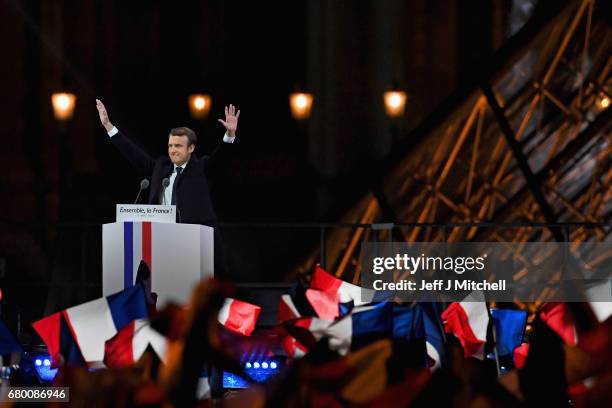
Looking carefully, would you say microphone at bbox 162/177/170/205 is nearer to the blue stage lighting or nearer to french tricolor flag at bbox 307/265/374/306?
the blue stage lighting

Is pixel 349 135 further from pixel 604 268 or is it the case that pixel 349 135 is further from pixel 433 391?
pixel 433 391

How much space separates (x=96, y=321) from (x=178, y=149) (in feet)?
17.9

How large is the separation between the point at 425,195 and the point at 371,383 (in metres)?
19.8

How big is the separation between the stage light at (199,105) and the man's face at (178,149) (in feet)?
34.1

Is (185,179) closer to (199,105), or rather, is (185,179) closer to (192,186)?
(192,186)

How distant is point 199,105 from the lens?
20.4 metres

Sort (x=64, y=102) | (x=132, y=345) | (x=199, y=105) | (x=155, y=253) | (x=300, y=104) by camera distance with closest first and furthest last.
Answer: (x=132, y=345)
(x=155, y=253)
(x=64, y=102)
(x=199, y=105)
(x=300, y=104)

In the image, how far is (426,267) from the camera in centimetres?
1395

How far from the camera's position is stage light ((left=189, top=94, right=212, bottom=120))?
20.1 meters

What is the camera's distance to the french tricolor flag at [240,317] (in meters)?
7.17

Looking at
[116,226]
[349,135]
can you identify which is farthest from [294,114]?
[116,226]

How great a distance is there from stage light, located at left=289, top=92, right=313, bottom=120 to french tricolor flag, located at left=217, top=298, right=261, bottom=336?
14.3 m

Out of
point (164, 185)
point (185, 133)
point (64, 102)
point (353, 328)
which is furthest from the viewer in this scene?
point (64, 102)

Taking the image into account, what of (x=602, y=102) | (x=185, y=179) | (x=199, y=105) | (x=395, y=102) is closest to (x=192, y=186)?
(x=185, y=179)
